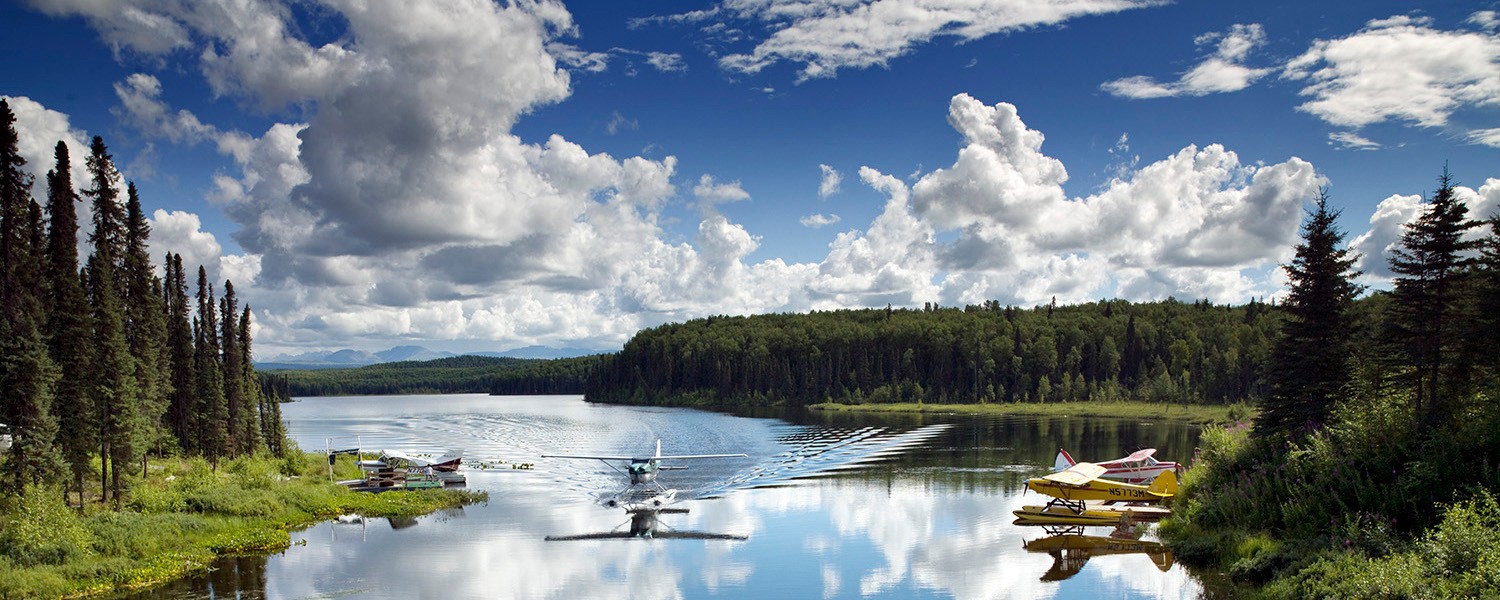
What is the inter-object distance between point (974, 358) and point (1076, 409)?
36448 millimetres

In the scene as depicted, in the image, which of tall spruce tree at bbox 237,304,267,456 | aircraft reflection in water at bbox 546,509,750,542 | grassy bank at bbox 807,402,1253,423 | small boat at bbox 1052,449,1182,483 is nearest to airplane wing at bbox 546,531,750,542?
aircraft reflection in water at bbox 546,509,750,542

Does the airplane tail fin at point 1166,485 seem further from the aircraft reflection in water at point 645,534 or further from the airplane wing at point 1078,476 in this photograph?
the aircraft reflection in water at point 645,534

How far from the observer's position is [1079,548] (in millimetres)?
30172

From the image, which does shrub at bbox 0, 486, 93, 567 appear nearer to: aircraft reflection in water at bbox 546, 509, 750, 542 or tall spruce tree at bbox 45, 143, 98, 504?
tall spruce tree at bbox 45, 143, 98, 504

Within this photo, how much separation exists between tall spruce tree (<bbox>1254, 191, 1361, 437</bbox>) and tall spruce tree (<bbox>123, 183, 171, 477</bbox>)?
1839 inches

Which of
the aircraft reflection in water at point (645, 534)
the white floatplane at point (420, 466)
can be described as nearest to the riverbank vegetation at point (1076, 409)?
the aircraft reflection in water at point (645, 534)

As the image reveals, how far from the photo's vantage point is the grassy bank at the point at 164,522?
24531 mm

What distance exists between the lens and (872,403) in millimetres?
145375

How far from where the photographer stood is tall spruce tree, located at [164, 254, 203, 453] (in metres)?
52.8

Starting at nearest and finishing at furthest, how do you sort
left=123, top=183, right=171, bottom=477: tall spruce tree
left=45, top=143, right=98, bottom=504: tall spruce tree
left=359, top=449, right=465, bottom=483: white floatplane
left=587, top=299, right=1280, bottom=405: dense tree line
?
left=45, top=143, right=98, bottom=504: tall spruce tree, left=123, top=183, right=171, bottom=477: tall spruce tree, left=359, top=449, right=465, bottom=483: white floatplane, left=587, top=299, right=1280, bottom=405: dense tree line

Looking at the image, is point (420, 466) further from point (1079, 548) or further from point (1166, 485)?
point (1166, 485)

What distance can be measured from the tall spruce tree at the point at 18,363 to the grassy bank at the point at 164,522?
3.68 ft

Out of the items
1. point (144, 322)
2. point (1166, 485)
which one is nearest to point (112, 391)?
point (144, 322)

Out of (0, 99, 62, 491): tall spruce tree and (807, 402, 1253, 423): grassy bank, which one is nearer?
(0, 99, 62, 491): tall spruce tree
